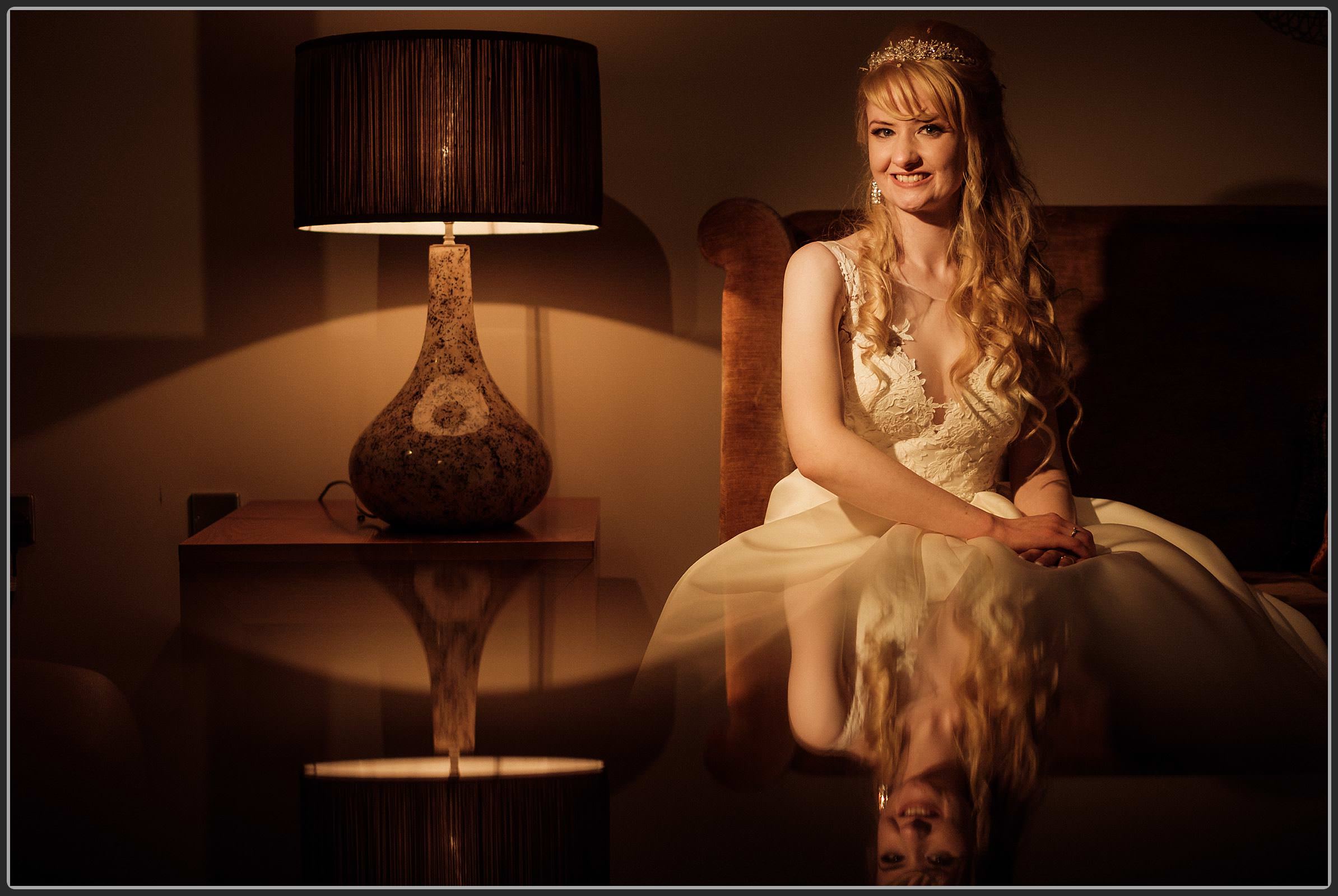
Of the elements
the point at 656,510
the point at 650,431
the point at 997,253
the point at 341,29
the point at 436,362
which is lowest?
the point at 656,510

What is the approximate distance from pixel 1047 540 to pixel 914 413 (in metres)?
0.27

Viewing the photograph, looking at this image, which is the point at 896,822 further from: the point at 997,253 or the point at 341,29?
the point at 341,29

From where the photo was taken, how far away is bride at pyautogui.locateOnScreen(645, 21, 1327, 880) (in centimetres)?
72

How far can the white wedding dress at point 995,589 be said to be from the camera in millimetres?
833

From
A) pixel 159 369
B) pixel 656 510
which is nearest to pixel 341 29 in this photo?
pixel 159 369

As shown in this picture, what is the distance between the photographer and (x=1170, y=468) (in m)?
2.03

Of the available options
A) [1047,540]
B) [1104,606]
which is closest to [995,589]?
[1104,606]

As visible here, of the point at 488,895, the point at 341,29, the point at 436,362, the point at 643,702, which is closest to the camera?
the point at 488,895

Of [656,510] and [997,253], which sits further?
[656,510]

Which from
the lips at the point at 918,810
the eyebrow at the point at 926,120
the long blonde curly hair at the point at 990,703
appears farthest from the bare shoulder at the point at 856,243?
the lips at the point at 918,810

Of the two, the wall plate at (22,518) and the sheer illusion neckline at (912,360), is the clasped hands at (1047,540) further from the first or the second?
the wall plate at (22,518)

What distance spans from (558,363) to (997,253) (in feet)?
3.03

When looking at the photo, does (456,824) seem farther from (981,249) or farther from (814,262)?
(981,249)

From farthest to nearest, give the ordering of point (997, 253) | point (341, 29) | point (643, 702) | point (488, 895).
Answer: point (341, 29)
point (997, 253)
point (643, 702)
point (488, 895)
